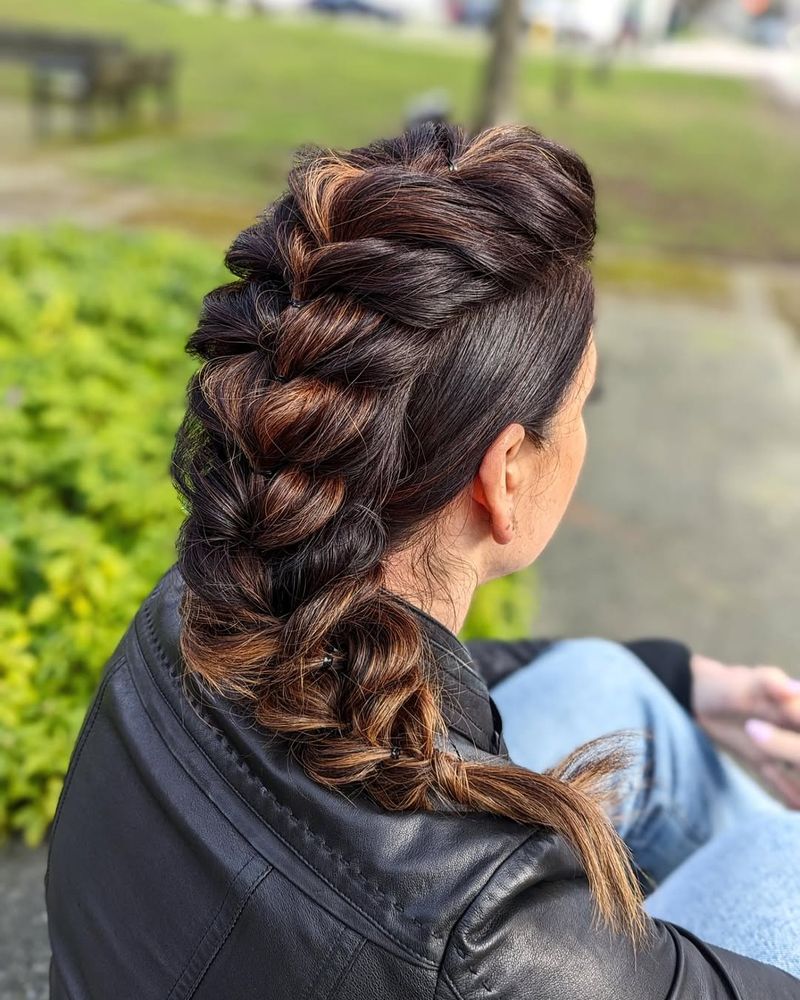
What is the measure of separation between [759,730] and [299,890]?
1.09m

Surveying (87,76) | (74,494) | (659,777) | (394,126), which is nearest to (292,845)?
(659,777)

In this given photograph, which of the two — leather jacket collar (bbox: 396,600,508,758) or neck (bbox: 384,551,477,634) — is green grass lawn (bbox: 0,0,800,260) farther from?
leather jacket collar (bbox: 396,600,508,758)

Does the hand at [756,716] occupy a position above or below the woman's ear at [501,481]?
below

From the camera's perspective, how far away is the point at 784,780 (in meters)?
1.75

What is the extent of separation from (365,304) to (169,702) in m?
0.49

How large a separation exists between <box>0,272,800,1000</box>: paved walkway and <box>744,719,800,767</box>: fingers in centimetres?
139

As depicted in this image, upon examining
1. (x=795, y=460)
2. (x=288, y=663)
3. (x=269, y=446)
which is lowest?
(x=795, y=460)

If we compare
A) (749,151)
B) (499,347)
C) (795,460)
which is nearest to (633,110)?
(749,151)

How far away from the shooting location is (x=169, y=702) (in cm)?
108

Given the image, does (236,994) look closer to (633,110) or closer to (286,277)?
(286,277)

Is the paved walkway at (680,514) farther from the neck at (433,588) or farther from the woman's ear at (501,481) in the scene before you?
the woman's ear at (501,481)

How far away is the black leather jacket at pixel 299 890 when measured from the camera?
86cm

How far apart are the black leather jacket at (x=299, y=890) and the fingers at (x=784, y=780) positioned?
0.74 meters

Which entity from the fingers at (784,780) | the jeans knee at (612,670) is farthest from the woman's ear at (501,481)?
the fingers at (784,780)
